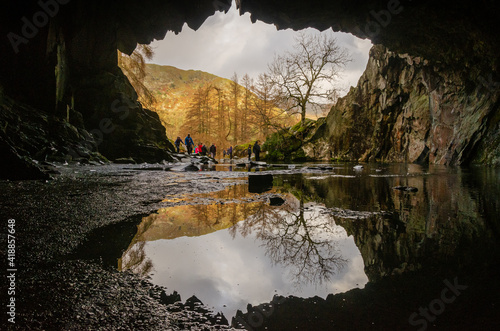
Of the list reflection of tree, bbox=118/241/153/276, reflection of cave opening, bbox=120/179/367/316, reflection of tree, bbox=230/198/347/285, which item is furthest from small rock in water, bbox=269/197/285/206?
reflection of tree, bbox=118/241/153/276

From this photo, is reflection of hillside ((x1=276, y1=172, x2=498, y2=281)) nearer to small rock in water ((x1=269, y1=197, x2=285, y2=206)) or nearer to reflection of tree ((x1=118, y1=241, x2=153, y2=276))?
small rock in water ((x1=269, y1=197, x2=285, y2=206))

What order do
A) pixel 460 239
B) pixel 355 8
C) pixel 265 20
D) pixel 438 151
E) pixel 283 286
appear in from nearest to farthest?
pixel 283 286 < pixel 460 239 < pixel 355 8 < pixel 265 20 < pixel 438 151

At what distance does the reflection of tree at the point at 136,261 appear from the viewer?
5.40ft

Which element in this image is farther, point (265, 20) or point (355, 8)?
point (265, 20)

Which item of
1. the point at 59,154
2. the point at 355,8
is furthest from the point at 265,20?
the point at 59,154

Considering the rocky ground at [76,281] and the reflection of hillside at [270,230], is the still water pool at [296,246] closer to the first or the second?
the reflection of hillside at [270,230]

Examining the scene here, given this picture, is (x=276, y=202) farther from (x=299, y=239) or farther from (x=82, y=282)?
(x=82, y=282)

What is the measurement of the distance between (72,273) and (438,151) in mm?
22233

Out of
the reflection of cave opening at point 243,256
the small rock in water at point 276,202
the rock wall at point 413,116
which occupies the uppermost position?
the rock wall at point 413,116

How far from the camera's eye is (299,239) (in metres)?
2.29

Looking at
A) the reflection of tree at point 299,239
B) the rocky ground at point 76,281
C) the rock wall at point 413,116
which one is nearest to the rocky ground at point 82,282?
the rocky ground at point 76,281

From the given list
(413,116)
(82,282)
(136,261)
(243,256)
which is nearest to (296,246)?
(243,256)

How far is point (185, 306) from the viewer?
1.26 metres

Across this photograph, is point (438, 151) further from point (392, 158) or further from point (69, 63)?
point (69, 63)
